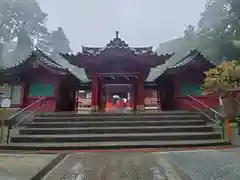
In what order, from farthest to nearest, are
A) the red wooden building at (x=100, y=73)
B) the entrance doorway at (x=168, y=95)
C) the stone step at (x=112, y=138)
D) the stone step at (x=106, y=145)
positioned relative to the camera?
the entrance doorway at (x=168, y=95) → the red wooden building at (x=100, y=73) → the stone step at (x=112, y=138) → the stone step at (x=106, y=145)

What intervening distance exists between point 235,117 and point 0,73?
13.8 meters

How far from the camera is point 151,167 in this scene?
4.55 metres

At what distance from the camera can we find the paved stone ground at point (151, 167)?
3.91m

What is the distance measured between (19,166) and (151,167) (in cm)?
292

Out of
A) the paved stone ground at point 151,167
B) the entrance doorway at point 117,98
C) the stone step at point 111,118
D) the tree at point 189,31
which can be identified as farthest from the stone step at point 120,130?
the tree at point 189,31

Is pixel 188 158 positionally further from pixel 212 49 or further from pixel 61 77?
pixel 212 49

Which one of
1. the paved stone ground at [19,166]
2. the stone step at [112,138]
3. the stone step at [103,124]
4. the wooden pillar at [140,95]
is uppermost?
the wooden pillar at [140,95]

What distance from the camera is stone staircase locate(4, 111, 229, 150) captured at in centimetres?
696

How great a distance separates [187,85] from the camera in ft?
45.3

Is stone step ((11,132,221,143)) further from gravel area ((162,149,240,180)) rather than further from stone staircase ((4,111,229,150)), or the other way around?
gravel area ((162,149,240,180))

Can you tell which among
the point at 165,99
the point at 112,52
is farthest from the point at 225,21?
the point at 112,52

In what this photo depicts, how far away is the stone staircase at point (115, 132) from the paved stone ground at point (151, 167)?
3.76 ft

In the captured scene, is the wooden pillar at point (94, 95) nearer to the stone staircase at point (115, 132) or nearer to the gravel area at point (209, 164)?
the stone staircase at point (115, 132)

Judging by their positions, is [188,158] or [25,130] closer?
[188,158]
